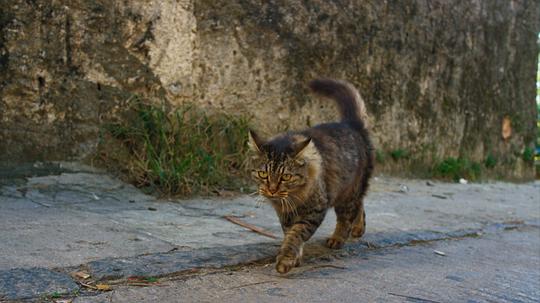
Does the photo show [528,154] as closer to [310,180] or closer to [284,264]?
[310,180]

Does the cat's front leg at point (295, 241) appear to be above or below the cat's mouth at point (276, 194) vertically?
below

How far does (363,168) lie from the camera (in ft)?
11.7

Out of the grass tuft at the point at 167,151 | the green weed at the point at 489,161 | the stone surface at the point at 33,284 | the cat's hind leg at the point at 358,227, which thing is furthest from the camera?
the green weed at the point at 489,161

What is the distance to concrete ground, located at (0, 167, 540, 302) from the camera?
2215 mm

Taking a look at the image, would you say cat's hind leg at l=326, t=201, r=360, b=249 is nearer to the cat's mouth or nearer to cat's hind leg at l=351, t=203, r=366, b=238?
cat's hind leg at l=351, t=203, r=366, b=238

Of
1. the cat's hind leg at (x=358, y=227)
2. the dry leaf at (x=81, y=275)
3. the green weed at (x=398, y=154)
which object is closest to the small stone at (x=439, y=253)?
the cat's hind leg at (x=358, y=227)

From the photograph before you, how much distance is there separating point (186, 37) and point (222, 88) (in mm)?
518

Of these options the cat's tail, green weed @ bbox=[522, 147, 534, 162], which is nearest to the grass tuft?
the cat's tail

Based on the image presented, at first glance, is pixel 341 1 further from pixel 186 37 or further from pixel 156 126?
pixel 156 126

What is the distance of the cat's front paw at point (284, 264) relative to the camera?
2.53 meters

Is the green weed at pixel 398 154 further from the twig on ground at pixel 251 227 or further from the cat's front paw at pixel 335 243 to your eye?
the cat's front paw at pixel 335 243

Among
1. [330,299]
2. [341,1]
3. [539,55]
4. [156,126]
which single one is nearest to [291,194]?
[330,299]

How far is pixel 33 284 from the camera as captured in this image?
204 cm

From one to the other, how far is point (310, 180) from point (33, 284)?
137 cm
